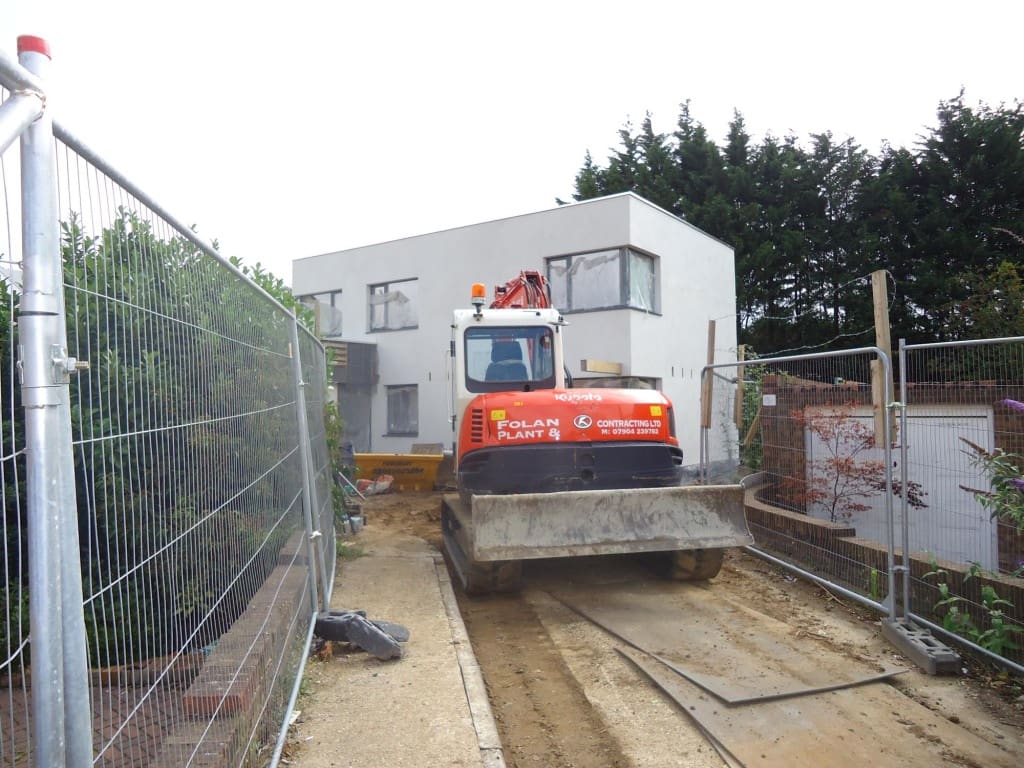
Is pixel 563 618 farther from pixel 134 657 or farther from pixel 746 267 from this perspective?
pixel 746 267

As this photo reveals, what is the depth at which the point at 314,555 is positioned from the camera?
532 centimetres

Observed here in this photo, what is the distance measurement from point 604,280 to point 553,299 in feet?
4.47

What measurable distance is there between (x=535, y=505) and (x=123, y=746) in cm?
436

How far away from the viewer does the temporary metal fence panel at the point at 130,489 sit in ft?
4.74

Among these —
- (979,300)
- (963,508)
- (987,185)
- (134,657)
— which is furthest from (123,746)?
(987,185)

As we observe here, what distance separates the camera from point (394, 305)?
740 inches

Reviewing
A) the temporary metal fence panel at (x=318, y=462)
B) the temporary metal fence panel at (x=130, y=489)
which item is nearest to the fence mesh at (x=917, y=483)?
the temporary metal fence panel at (x=318, y=462)

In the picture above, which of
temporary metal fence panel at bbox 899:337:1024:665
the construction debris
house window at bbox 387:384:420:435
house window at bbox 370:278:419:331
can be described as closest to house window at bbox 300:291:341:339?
house window at bbox 370:278:419:331

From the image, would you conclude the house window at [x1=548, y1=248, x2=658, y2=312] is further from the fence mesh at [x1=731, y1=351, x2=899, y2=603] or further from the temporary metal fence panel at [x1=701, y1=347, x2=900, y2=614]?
the fence mesh at [x1=731, y1=351, x2=899, y2=603]

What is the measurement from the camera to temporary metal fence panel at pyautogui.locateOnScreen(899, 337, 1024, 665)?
484cm

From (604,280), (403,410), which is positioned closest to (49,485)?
(604,280)

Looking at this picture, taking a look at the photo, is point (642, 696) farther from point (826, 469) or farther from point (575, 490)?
point (826, 469)

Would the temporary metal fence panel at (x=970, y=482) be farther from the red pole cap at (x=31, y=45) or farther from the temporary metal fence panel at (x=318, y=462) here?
the red pole cap at (x=31, y=45)

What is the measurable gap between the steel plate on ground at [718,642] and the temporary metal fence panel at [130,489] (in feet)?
9.06
